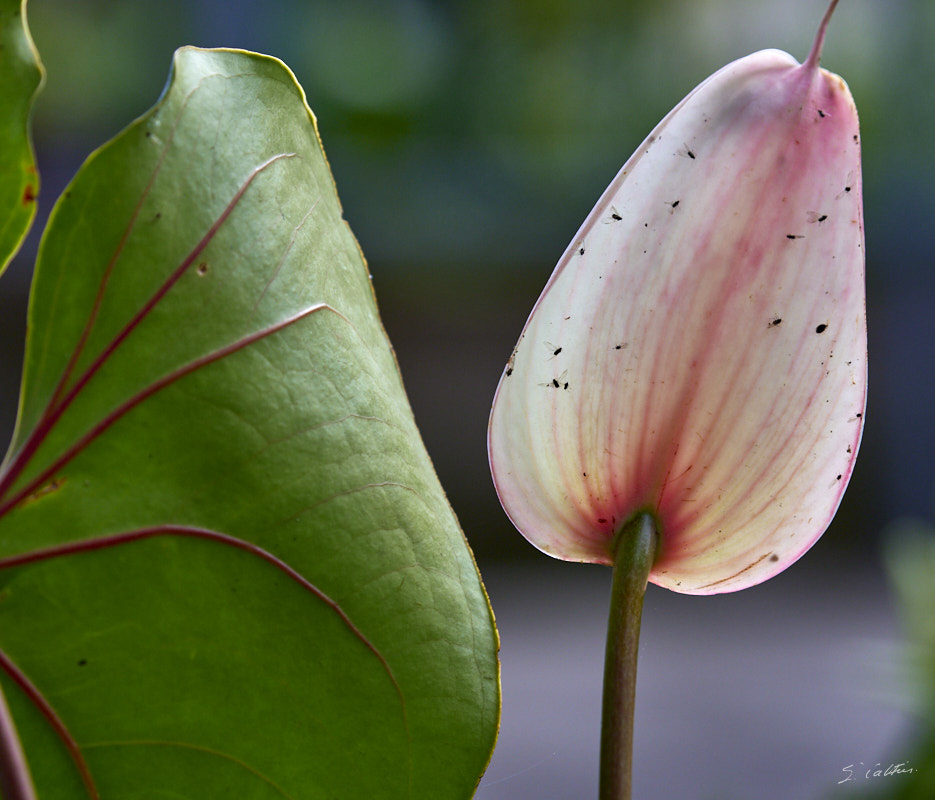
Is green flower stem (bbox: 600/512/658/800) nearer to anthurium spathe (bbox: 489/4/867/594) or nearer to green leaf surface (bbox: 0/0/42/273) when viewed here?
anthurium spathe (bbox: 489/4/867/594)

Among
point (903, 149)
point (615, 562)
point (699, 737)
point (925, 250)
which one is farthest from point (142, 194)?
point (925, 250)

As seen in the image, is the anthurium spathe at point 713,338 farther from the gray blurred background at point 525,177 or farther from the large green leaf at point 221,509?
the gray blurred background at point 525,177

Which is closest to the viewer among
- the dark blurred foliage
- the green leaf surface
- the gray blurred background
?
the green leaf surface

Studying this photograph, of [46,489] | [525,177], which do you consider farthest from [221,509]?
[525,177]

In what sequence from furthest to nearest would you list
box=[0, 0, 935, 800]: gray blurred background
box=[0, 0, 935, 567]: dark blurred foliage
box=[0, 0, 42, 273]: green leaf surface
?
box=[0, 0, 935, 567]: dark blurred foliage, box=[0, 0, 935, 800]: gray blurred background, box=[0, 0, 42, 273]: green leaf surface

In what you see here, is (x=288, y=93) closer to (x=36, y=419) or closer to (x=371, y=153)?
(x=36, y=419)

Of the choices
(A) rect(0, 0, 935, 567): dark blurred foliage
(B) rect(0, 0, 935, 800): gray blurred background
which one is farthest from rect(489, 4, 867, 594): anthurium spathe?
(A) rect(0, 0, 935, 567): dark blurred foliage

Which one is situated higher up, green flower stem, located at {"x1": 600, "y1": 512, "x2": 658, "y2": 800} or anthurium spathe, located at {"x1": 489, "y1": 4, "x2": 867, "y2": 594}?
anthurium spathe, located at {"x1": 489, "y1": 4, "x2": 867, "y2": 594}
